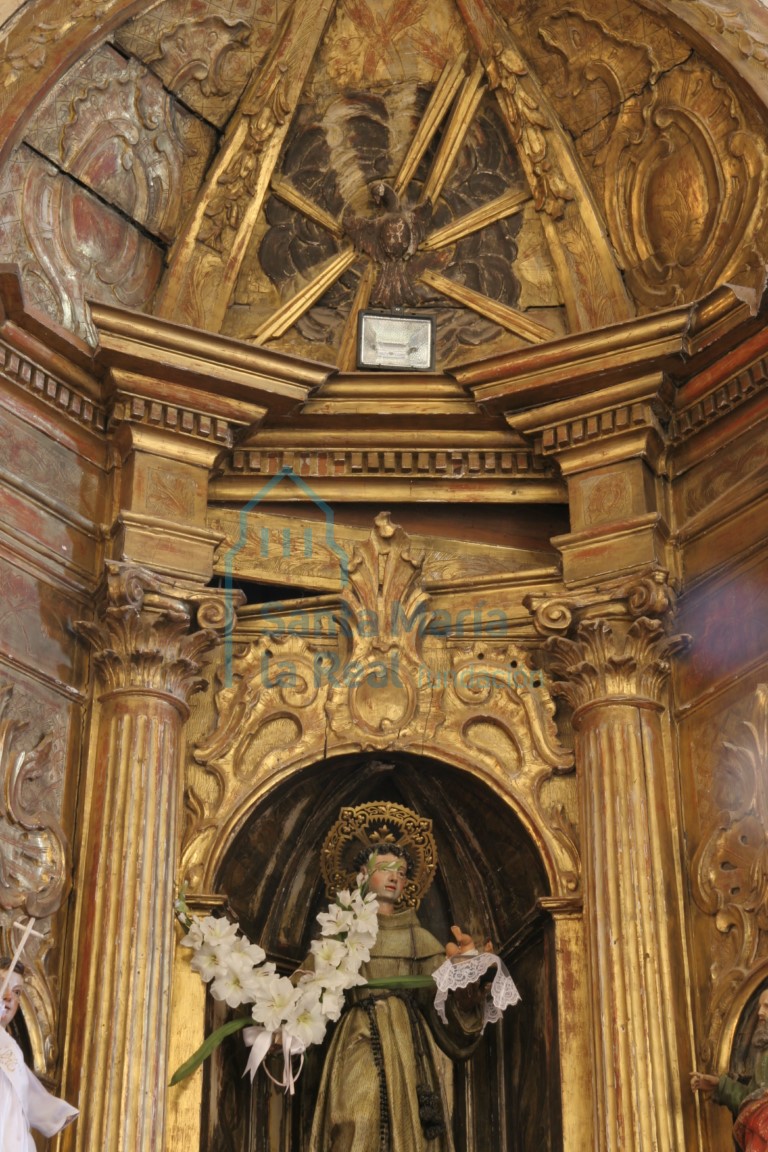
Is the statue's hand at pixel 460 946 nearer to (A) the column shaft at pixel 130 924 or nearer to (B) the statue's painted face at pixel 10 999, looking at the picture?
(A) the column shaft at pixel 130 924

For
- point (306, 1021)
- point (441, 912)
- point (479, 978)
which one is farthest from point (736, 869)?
point (306, 1021)

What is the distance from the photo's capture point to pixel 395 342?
11.3 metres

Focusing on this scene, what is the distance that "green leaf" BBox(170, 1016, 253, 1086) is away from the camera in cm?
948

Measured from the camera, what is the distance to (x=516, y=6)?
11.4 m

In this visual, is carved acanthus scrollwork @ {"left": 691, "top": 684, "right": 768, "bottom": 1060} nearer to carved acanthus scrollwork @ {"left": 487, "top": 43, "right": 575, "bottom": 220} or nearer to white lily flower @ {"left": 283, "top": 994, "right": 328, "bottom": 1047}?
white lily flower @ {"left": 283, "top": 994, "right": 328, "bottom": 1047}

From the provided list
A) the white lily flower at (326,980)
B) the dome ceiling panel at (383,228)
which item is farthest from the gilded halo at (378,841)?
the dome ceiling panel at (383,228)

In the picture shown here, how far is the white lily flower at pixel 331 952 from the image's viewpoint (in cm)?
966

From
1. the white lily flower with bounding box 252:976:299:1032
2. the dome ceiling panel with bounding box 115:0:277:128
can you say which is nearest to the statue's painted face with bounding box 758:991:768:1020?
the white lily flower with bounding box 252:976:299:1032

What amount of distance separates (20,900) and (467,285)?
161 inches

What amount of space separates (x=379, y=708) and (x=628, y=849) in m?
1.49

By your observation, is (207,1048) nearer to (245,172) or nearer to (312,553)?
(312,553)

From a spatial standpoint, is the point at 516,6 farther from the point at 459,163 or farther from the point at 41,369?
the point at 41,369

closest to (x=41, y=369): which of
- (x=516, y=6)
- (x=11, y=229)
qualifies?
(x=11, y=229)

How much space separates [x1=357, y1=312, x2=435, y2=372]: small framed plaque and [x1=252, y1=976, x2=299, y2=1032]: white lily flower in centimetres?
330
